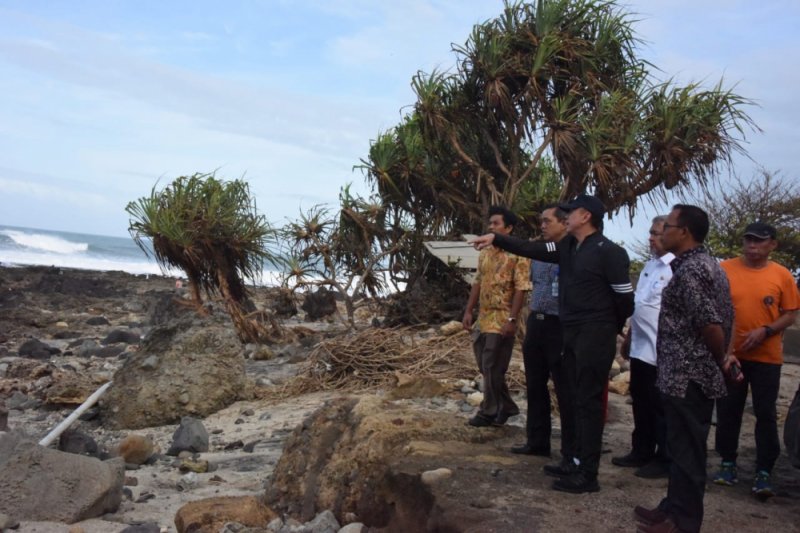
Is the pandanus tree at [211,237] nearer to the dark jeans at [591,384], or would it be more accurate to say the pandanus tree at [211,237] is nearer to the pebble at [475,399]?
the pebble at [475,399]

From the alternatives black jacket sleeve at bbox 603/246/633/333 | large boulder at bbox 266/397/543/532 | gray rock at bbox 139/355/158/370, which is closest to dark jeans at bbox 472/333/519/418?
large boulder at bbox 266/397/543/532

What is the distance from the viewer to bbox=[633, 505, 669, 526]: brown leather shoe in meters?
4.06

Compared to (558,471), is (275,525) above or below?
below

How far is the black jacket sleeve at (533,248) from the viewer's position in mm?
5223

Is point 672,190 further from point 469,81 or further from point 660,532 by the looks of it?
point 660,532

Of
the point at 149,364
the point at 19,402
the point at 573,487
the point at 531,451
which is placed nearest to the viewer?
the point at 573,487

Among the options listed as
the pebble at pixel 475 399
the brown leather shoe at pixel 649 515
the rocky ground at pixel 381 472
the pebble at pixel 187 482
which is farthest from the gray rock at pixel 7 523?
the pebble at pixel 475 399

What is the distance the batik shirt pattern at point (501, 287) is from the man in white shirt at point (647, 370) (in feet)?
2.98

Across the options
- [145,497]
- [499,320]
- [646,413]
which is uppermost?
[499,320]

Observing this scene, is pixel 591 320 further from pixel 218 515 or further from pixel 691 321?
pixel 218 515

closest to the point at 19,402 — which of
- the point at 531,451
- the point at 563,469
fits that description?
the point at 531,451

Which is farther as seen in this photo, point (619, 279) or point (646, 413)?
point (646, 413)

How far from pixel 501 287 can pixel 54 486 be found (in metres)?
3.18

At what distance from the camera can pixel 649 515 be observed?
163 inches
